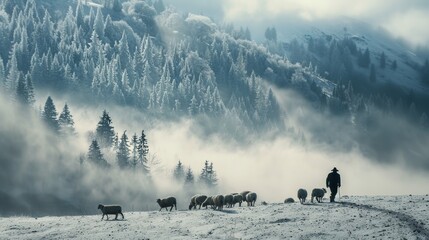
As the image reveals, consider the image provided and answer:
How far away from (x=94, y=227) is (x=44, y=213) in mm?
63102

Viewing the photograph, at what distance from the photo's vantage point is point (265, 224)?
3866 cm

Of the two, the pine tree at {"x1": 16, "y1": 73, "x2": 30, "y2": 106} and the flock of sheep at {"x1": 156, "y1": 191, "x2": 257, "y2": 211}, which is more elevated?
the pine tree at {"x1": 16, "y1": 73, "x2": 30, "y2": 106}

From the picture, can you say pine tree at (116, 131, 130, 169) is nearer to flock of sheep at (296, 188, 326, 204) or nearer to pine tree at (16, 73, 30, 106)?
pine tree at (16, 73, 30, 106)

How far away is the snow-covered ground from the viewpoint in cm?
3472

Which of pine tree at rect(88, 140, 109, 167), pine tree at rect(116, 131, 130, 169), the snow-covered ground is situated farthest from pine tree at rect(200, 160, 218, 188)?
the snow-covered ground

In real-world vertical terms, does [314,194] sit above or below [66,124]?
below

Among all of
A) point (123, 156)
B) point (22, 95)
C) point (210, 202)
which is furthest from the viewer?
point (22, 95)

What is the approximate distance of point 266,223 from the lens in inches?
1533

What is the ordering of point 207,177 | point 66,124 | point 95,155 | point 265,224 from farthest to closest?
point 66,124 < point 207,177 < point 95,155 < point 265,224

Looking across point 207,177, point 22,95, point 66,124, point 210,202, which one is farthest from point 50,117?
point 210,202

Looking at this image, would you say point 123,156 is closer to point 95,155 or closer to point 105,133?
point 95,155

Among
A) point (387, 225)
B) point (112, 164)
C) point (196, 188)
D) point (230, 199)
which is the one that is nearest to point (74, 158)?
point (112, 164)

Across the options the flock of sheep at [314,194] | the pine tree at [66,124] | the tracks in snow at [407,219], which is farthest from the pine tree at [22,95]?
the tracks in snow at [407,219]

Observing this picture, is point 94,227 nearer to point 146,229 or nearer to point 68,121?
point 146,229
